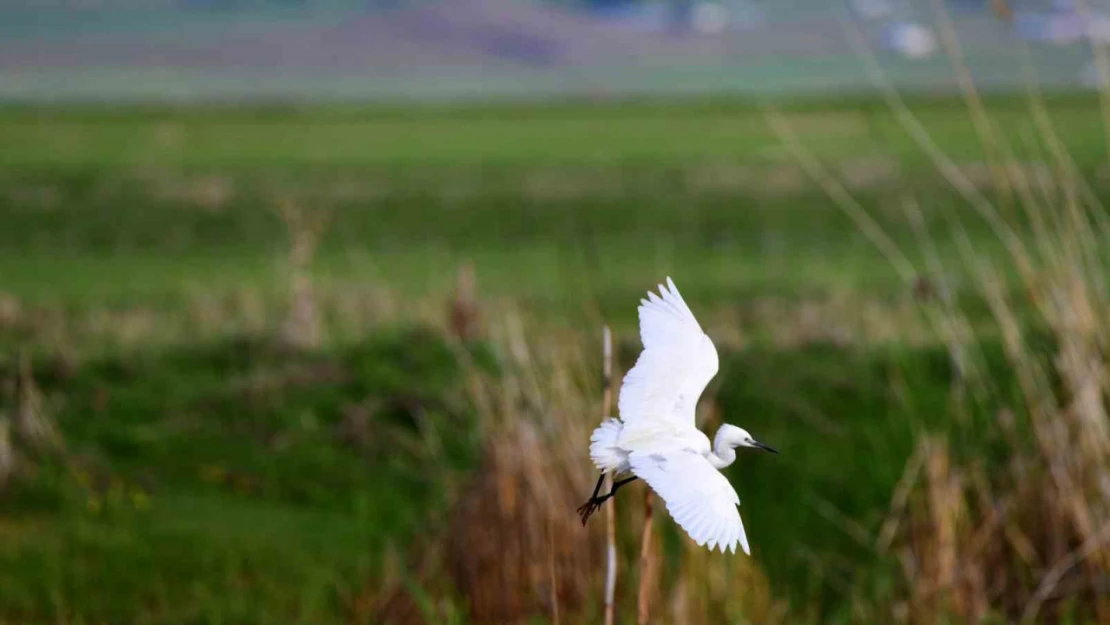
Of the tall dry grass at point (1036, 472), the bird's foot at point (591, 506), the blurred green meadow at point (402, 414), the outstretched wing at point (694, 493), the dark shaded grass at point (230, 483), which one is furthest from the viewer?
the dark shaded grass at point (230, 483)

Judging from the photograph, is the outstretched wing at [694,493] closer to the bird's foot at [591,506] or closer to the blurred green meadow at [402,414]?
the bird's foot at [591,506]

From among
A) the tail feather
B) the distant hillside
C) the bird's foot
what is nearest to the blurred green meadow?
the bird's foot

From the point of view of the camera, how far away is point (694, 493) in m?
1.71

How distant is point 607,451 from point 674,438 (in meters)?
0.08

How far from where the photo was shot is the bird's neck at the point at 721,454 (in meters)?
1.76

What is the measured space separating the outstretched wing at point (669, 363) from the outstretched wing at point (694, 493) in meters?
0.10

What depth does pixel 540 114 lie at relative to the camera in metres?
66.9

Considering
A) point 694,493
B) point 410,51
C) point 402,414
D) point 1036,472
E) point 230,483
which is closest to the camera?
point 694,493

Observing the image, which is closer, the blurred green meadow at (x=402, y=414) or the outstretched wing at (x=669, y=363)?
the outstretched wing at (x=669, y=363)

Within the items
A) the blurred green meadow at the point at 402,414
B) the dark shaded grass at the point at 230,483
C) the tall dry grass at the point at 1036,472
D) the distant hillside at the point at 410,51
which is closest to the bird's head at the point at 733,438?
the blurred green meadow at the point at 402,414

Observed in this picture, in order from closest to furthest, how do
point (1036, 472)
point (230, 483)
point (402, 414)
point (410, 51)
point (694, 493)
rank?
point (694, 493) → point (1036, 472) → point (230, 483) → point (402, 414) → point (410, 51)

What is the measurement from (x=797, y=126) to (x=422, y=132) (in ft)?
44.2

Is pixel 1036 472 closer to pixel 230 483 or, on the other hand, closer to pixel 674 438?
pixel 230 483

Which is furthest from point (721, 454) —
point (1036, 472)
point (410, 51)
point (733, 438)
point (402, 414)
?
point (410, 51)
